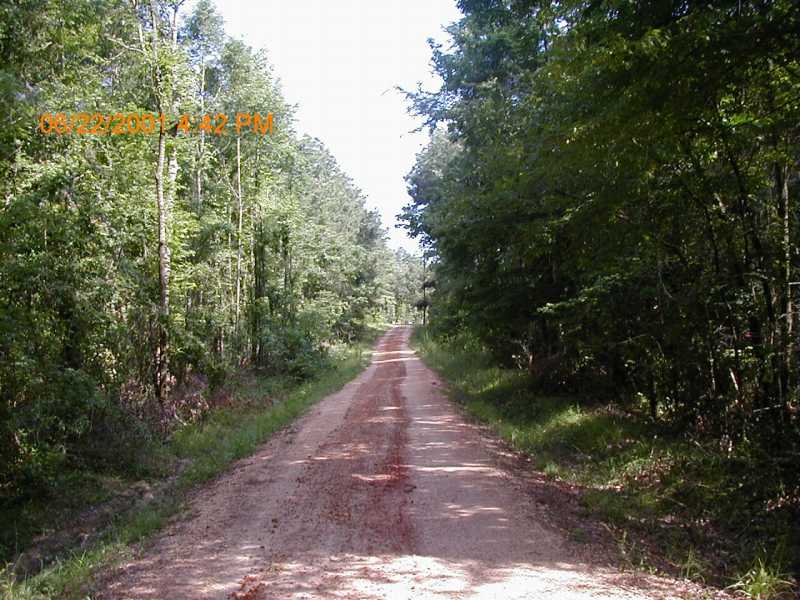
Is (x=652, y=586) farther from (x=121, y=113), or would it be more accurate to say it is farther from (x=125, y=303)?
(x=121, y=113)

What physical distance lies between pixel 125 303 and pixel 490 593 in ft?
33.3

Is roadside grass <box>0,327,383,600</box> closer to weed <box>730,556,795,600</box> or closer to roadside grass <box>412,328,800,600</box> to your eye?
roadside grass <box>412,328,800,600</box>

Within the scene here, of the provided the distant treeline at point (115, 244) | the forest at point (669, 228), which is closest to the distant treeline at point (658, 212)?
the forest at point (669, 228)

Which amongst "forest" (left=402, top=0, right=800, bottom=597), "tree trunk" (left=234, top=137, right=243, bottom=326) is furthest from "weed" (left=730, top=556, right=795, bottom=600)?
"tree trunk" (left=234, top=137, right=243, bottom=326)

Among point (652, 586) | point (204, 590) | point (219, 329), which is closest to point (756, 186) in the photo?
point (652, 586)

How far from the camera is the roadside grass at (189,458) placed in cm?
522

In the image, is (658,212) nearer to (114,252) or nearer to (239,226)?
(114,252)

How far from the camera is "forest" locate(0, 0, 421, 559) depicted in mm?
8602

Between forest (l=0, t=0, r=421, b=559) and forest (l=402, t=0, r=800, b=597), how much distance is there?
697 centimetres

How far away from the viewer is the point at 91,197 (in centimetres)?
1054

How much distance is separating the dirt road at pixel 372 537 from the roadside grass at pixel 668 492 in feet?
2.41

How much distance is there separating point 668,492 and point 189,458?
851 centimetres

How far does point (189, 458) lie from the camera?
10.8 meters

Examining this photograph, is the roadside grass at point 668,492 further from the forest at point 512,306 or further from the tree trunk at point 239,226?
the tree trunk at point 239,226
